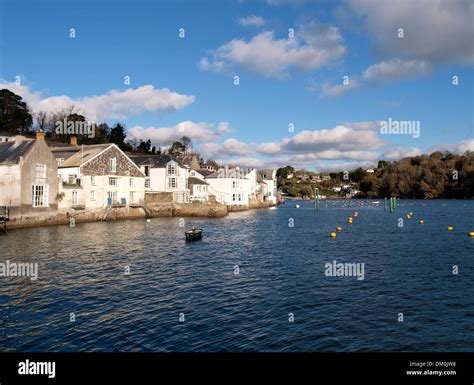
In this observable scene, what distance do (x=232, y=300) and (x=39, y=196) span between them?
41.5 metres

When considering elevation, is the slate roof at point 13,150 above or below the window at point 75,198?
above

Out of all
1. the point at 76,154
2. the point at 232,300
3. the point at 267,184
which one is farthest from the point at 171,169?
the point at 232,300

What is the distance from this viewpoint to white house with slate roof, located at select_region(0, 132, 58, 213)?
156ft

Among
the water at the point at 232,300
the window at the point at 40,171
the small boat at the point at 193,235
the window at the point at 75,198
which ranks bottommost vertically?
the water at the point at 232,300

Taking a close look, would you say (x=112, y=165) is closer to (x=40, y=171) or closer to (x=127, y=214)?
(x=127, y=214)

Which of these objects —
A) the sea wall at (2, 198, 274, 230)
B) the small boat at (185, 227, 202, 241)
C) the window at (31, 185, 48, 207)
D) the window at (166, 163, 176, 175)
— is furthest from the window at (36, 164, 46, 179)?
the window at (166, 163, 176, 175)

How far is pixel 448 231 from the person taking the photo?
50781 mm

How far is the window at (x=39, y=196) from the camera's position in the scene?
50.2 metres

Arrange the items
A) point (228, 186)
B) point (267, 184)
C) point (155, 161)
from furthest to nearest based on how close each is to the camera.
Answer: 1. point (267, 184)
2. point (228, 186)
3. point (155, 161)

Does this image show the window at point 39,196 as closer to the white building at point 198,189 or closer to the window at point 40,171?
the window at point 40,171

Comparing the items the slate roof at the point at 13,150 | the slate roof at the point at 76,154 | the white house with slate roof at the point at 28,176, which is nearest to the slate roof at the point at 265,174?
the slate roof at the point at 76,154

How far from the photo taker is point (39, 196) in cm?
5131

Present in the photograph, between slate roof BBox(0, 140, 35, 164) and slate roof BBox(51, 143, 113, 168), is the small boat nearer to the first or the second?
slate roof BBox(0, 140, 35, 164)

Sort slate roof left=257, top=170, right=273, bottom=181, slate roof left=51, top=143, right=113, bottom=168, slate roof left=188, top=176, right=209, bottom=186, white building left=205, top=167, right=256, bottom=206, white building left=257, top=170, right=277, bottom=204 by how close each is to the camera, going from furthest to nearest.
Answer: slate roof left=257, top=170, right=273, bottom=181 → white building left=257, top=170, right=277, bottom=204 → white building left=205, top=167, right=256, bottom=206 → slate roof left=188, top=176, right=209, bottom=186 → slate roof left=51, top=143, right=113, bottom=168
